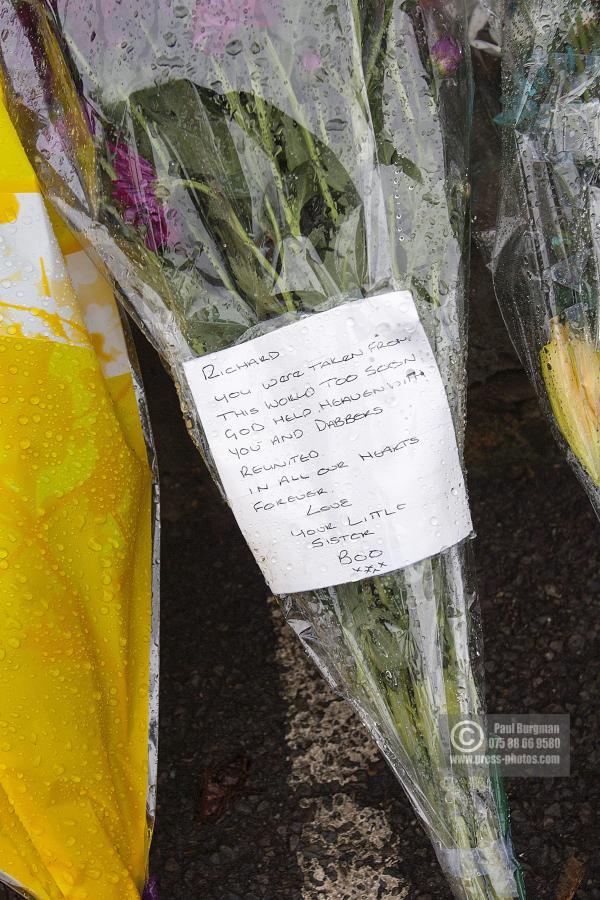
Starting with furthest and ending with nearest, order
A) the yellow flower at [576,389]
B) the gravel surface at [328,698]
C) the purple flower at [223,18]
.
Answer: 1. the gravel surface at [328,698]
2. the yellow flower at [576,389]
3. the purple flower at [223,18]

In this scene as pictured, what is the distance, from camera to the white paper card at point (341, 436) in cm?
72

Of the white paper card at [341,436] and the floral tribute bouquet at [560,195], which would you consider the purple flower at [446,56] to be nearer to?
the floral tribute bouquet at [560,195]

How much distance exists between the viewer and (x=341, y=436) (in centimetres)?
73

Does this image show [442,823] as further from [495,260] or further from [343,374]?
[495,260]

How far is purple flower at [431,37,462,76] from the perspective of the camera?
0.76 m

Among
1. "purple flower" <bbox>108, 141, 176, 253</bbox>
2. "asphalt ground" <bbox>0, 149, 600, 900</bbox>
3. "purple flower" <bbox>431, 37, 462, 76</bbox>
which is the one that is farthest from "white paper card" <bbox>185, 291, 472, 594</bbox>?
"asphalt ground" <bbox>0, 149, 600, 900</bbox>

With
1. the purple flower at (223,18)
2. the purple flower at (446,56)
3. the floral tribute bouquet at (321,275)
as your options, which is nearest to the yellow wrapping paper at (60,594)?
the floral tribute bouquet at (321,275)

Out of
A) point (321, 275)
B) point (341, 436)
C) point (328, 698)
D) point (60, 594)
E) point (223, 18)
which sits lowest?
point (328, 698)

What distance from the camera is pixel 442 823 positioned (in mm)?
775

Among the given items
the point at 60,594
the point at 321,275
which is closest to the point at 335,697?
the point at 60,594

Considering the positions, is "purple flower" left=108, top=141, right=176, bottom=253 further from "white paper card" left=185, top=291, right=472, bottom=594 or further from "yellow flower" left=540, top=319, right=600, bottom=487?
"yellow flower" left=540, top=319, right=600, bottom=487

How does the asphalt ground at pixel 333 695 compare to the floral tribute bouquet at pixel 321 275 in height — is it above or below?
below

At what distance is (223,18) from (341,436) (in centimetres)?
40

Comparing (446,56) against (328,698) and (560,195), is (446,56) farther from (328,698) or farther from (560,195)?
(328,698)
